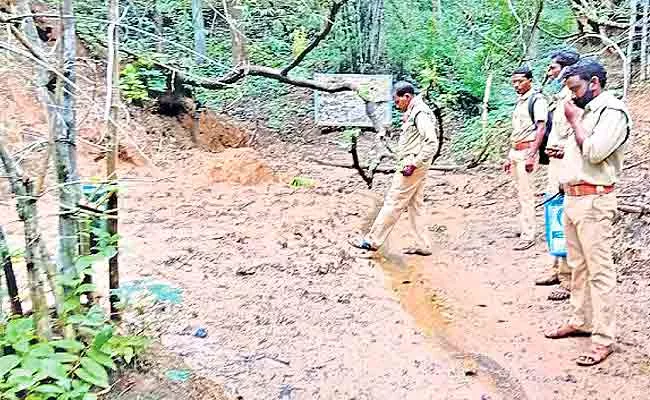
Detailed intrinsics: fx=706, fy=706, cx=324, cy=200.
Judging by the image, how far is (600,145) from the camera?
4105 mm

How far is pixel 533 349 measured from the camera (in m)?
4.67

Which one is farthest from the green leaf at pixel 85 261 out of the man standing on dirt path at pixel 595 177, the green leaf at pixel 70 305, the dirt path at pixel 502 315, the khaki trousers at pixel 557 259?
the khaki trousers at pixel 557 259

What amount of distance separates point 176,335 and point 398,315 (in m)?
1.65

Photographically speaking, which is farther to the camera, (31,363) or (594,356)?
(594,356)

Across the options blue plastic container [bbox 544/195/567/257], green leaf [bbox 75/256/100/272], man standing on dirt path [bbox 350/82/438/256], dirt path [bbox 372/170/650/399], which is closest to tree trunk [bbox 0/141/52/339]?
green leaf [bbox 75/256/100/272]

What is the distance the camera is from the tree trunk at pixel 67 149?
3.04 m

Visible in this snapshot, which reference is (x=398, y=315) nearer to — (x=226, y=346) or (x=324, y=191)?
(x=226, y=346)

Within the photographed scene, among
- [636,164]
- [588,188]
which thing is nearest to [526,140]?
[636,164]

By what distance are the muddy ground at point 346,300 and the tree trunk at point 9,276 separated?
0.61ft

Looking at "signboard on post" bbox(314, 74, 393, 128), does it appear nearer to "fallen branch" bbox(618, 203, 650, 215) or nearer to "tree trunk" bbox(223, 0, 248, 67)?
"tree trunk" bbox(223, 0, 248, 67)

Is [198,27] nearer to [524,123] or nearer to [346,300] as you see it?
[524,123]

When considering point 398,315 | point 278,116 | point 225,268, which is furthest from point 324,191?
point 278,116

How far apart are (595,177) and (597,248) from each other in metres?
0.44

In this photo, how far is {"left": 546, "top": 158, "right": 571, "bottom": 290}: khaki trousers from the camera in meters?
5.46
